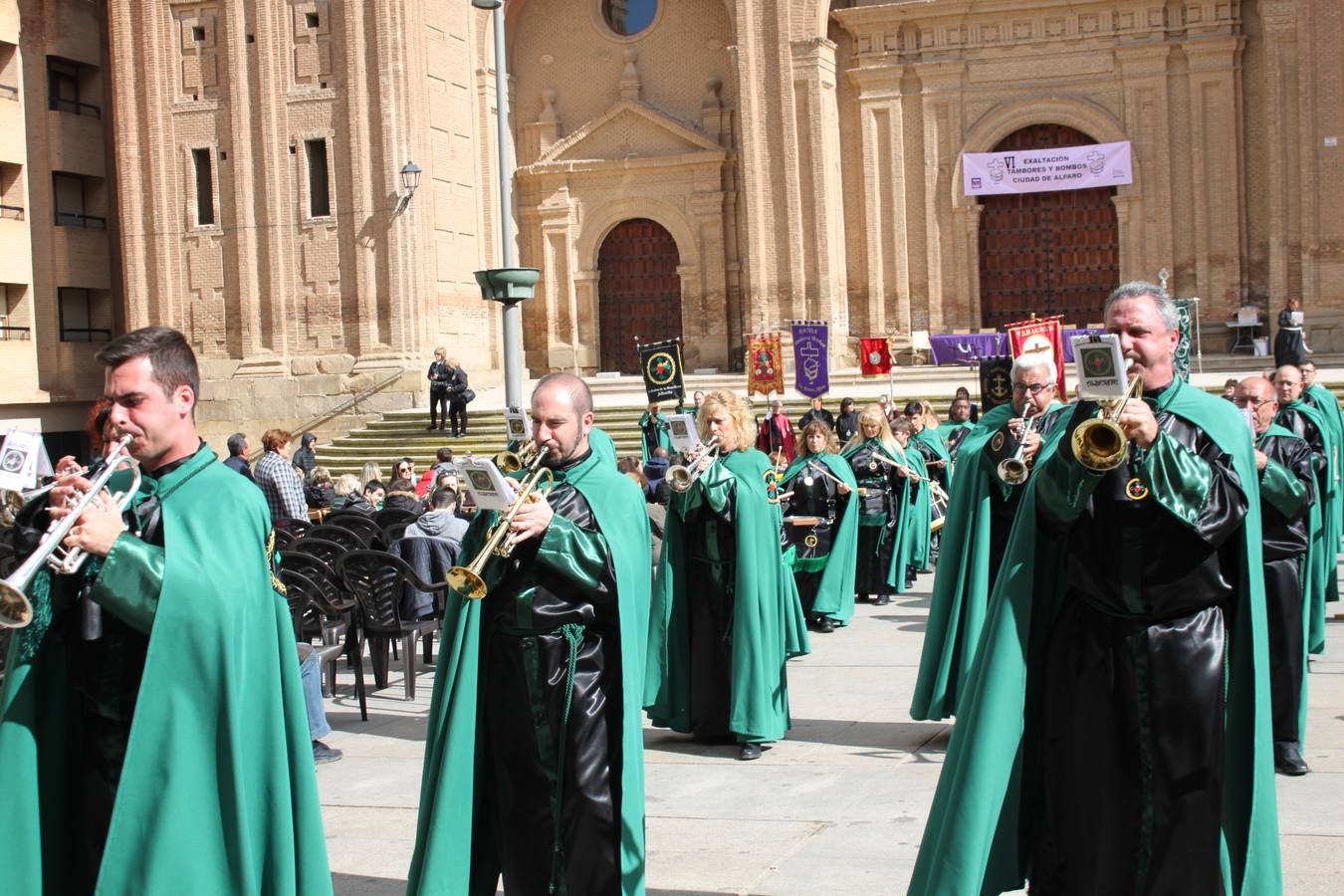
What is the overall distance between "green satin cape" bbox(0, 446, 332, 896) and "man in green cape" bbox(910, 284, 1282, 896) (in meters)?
1.79

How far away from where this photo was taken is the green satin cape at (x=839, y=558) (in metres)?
12.8

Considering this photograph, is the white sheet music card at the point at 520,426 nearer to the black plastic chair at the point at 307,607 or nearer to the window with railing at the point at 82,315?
the black plastic chair at the point at 307,607

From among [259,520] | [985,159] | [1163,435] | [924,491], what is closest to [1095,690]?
[1163,435]

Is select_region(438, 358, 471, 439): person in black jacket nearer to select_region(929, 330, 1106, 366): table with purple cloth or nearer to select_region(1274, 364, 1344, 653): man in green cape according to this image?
select_region(929, 330, 1106, 366): table with purple cloth

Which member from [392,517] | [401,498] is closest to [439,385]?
[401,498]

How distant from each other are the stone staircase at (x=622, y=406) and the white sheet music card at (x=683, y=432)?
16.7 meters

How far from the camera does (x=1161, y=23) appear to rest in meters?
29.5

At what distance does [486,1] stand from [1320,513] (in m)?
10.1

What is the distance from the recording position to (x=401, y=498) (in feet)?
47.6

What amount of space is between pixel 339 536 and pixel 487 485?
714cm

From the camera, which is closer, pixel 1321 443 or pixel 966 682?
pixel 966 682

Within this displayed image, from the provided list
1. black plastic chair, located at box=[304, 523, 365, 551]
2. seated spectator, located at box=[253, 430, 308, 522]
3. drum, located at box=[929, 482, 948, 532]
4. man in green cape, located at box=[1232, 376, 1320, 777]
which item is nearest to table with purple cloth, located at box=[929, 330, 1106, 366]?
drum, located at box=[929, 482, 948, 532]

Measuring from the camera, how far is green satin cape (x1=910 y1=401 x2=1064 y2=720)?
7777 millimetres

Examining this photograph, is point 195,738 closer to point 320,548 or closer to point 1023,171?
point 320,548
